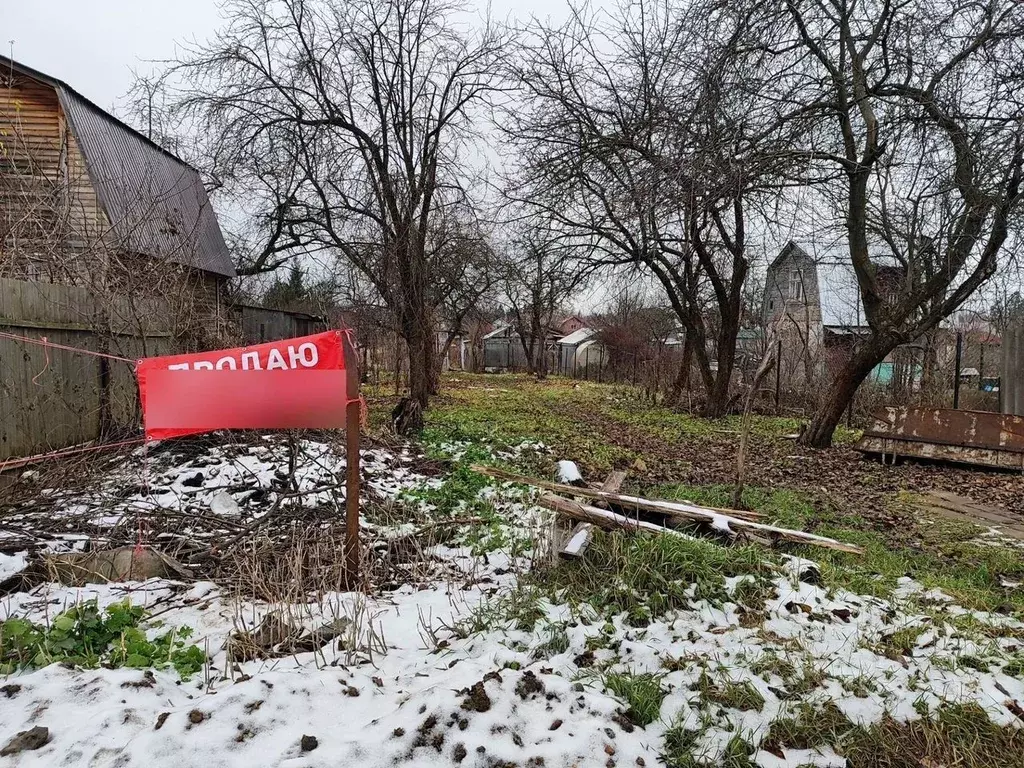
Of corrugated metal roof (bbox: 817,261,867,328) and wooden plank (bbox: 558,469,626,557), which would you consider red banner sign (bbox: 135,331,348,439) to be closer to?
wooden plank (bbox: 558,469,626,557)

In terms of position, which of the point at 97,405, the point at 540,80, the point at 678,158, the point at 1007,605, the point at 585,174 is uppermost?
the point at 540,80

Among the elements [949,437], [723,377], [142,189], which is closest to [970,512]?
[949,437]

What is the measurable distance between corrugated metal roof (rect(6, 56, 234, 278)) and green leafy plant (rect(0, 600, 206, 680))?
4356mm

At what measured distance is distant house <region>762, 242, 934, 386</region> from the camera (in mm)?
12352

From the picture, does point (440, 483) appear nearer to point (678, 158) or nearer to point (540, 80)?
point (678, 158)

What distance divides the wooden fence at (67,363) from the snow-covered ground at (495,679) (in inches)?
74.9

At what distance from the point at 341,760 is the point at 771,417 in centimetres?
1357

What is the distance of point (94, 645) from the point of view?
259cm

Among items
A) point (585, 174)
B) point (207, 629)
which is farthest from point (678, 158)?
point (207, 629)

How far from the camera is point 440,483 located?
5859 millimetres

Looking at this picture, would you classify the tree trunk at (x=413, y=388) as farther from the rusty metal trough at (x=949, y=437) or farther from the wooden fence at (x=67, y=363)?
the rusty metal trough at (x=949, y=437)

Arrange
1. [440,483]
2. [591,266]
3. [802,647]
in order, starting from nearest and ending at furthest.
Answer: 1. [802,647]
2. [440,483]
3. [591,266]

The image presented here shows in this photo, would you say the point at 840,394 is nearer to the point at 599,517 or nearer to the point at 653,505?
the point at 653,505

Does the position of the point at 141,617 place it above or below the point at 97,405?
below
